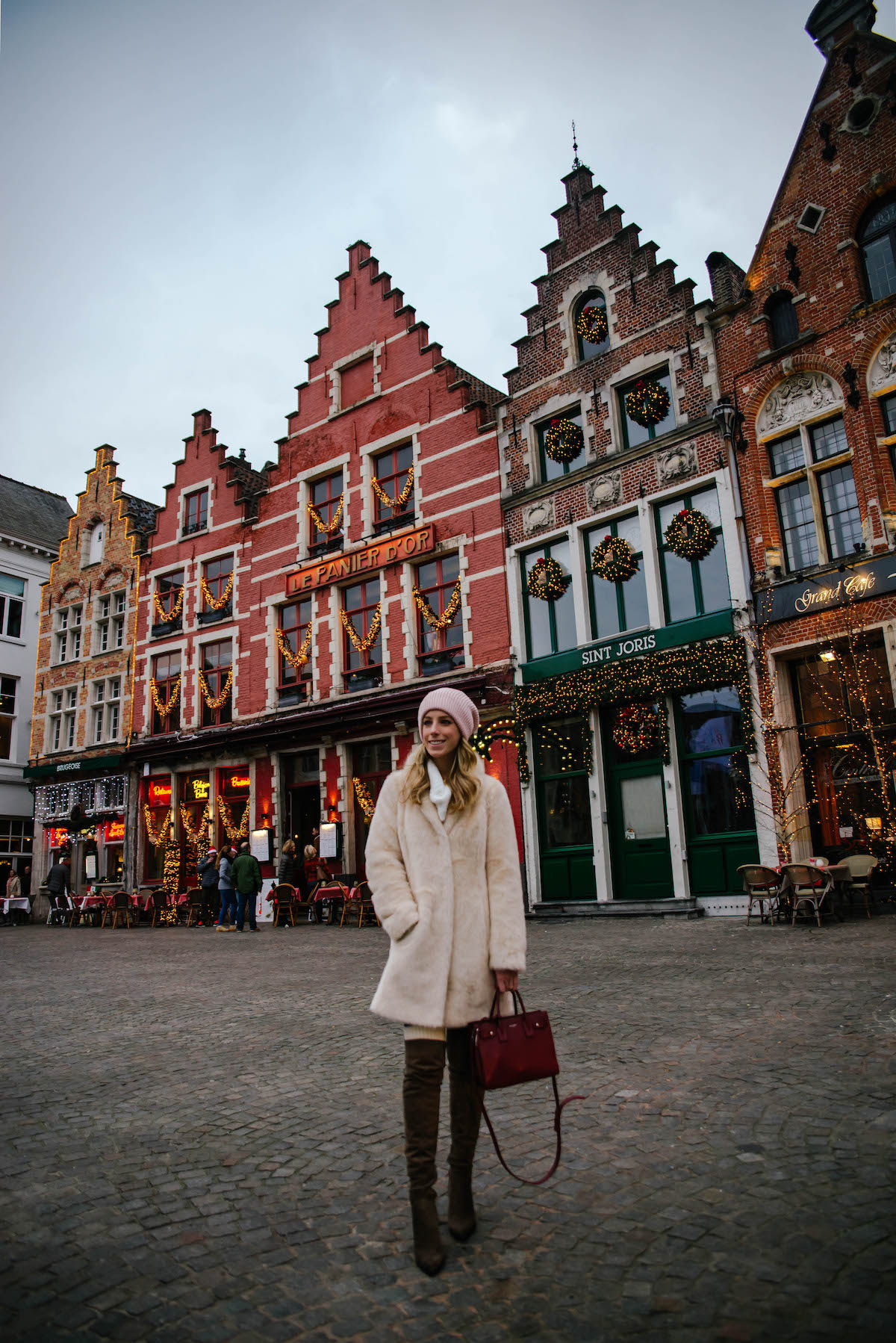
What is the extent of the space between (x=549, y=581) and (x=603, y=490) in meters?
2.09

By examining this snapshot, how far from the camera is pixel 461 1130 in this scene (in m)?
2.98

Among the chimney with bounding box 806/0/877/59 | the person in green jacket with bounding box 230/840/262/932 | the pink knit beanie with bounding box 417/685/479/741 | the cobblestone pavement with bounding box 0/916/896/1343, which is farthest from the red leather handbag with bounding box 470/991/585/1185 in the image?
the chimney with bounding box 806/0/877/59

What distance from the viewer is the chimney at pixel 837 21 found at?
14.1m

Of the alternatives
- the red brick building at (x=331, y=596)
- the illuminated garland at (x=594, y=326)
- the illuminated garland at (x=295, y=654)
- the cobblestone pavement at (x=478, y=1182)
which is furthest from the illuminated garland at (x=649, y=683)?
the cobblestone pavement at (x=478, y=1182)

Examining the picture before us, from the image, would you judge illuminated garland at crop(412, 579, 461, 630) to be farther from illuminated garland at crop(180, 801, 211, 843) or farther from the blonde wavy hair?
the blonde wavy hair

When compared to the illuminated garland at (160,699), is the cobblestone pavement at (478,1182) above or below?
below

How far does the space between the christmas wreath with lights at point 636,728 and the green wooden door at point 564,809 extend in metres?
0.68

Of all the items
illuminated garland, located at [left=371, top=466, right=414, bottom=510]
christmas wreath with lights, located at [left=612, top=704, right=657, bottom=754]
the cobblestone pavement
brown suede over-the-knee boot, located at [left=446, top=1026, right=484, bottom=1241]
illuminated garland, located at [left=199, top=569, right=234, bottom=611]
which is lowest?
the cobblestone pavement

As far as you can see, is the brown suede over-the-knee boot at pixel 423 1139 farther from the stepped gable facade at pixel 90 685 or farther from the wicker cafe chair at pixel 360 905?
the stepped gable facade at pixel 90 685

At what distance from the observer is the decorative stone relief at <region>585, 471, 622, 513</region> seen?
16.5 metres

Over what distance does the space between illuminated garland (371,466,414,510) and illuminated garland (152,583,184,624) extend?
7.81m

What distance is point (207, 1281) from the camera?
2.69m

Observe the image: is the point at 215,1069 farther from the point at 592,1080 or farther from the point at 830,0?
the point at 830,0

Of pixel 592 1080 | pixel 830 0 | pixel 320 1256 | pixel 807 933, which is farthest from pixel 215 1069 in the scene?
pixel 830 0
